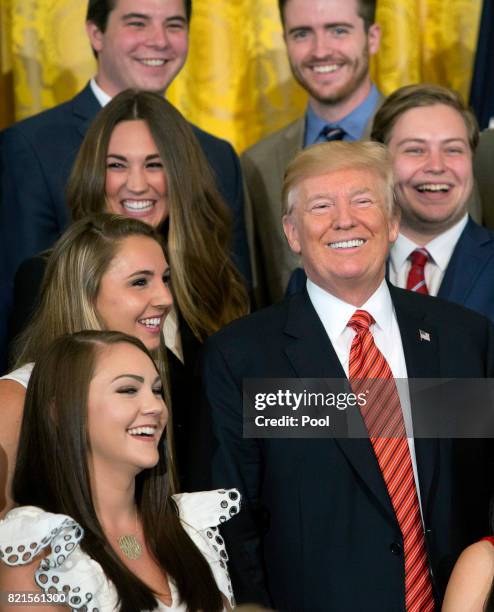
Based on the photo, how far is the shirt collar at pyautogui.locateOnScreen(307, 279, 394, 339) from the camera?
2992 mm

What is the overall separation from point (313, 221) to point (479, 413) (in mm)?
563

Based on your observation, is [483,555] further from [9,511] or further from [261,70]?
[261,70]

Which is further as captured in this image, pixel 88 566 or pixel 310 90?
pixel 310 90

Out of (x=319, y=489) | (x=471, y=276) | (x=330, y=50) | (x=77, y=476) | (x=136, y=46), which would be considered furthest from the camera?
(x=330, y=50)

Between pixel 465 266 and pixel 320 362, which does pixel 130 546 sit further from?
pixel 465 266

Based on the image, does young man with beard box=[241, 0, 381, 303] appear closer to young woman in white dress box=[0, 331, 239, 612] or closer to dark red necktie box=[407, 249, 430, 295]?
dark red necktie box=[407, 249, 430, 295]

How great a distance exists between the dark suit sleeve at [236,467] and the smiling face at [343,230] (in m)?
0.32

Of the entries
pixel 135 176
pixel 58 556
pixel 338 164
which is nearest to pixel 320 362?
pixel 338 164

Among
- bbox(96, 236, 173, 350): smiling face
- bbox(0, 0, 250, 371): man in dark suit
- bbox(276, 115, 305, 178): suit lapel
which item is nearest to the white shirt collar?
bbox(0, 0, 250, 371): man in dark suit

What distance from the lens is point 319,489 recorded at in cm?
283

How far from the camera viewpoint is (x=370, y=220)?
3.04m

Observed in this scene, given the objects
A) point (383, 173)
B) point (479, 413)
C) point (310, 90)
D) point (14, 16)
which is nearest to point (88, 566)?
point (479, 413)

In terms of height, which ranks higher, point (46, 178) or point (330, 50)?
point (330, 50)

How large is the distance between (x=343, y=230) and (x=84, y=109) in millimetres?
1248
